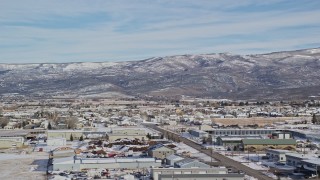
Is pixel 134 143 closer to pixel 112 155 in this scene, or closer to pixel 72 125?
pixel 112 155

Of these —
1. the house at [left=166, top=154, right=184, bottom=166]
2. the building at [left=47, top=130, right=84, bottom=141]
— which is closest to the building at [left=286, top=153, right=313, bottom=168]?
the house at [left=166, top=154, right=184, bottom=166]

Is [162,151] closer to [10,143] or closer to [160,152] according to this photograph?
[160,152]

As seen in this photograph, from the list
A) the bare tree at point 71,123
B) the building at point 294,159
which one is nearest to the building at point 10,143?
the bare tree at point 71,123

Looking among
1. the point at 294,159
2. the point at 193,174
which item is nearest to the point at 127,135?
the point at 294,159

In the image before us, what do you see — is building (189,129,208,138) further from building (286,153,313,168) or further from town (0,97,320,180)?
building (286,153,313,168)

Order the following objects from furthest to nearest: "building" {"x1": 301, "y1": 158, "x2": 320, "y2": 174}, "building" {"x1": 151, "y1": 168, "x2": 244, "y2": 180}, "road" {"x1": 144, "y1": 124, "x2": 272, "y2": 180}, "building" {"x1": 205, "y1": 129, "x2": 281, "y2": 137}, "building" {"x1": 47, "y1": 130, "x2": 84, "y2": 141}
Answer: "building" {"x1": 205, "y1": 129, "x2": 281, "y2": 137} < "building" {"x1": 47, "y1": 130, "x2": 84, "y2": 141} < "road" {"x1": 144, "y1": 124, "x2": 272, "y2": 180} < "building" {"x1": 301, "y1": 158, "x2": 320, "y2": 174} < "building" {"x1": 151, "y1": 168, "x2": 244, "y2": 180}

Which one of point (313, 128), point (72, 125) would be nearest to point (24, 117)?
point (72, 125)
